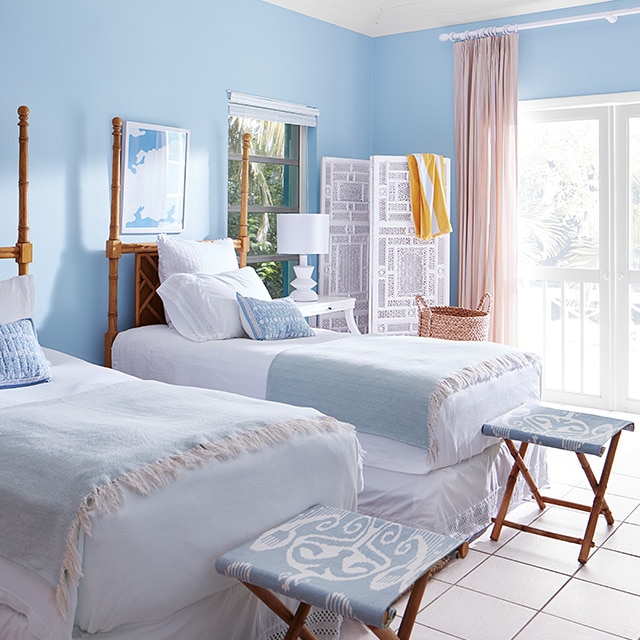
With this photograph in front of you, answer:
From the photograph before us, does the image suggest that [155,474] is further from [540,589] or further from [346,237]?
[346,237]

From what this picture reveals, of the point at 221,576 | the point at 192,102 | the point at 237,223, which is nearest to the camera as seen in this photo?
the point at 221,576

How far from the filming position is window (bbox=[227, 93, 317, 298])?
501 cm

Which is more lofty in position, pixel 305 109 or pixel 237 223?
pixel 305 109

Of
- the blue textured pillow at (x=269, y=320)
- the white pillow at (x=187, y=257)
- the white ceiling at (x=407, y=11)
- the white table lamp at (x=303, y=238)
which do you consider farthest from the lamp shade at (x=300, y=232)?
the white ceiling at (x=407, y=11)

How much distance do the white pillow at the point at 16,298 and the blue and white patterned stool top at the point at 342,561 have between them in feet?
5.60

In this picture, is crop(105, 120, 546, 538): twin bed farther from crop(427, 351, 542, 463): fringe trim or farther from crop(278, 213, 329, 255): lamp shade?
crop(278, 213, 329, 255): lamp shade

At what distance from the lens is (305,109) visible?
535 cm

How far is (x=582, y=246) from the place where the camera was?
5230 millimetres

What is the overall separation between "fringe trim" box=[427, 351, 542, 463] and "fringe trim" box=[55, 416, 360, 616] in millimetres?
592

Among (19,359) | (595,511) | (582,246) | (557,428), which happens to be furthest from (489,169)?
(19,359)

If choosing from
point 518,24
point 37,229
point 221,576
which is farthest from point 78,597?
point 518,24

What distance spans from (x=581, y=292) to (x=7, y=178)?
3489 millimetres

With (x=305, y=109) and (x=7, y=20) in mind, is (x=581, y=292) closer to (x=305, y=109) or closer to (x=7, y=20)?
(x=305, y=109)

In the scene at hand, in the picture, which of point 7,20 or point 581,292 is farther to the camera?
point 581,292
